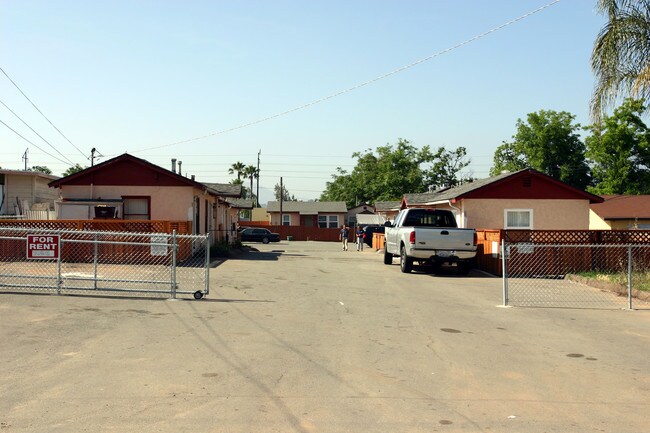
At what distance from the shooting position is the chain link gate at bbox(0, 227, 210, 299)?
40.1 ft

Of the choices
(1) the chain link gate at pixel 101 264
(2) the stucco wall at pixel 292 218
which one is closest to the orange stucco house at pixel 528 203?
(1) the chain link gate at pixel 101 264

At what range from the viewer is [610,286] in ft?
48.9

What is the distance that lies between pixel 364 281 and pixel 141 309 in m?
7.48

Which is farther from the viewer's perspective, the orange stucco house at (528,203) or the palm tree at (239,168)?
the palm tree at (239,168)

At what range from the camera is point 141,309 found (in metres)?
10.8

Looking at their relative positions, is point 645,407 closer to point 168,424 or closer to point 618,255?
point 168,424

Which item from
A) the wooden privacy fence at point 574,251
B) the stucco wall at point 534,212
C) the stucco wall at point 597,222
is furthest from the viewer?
the stucco wall at point 597,222

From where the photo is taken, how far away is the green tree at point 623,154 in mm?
44156

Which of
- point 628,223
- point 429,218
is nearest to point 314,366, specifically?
point 429,218

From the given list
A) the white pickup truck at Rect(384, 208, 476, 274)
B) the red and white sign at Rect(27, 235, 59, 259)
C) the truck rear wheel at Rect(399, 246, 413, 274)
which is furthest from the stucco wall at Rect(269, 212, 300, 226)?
the red and white sign at Rect(27, 235, 59, 259)

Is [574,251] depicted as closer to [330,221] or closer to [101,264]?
[101,264]

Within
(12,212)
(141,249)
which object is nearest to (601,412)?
(141,249)

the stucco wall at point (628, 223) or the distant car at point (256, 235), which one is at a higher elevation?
the stucco wall at point (628, 223)

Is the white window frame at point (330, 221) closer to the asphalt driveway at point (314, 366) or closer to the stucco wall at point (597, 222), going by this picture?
the stucco wall at point (597, 222)
